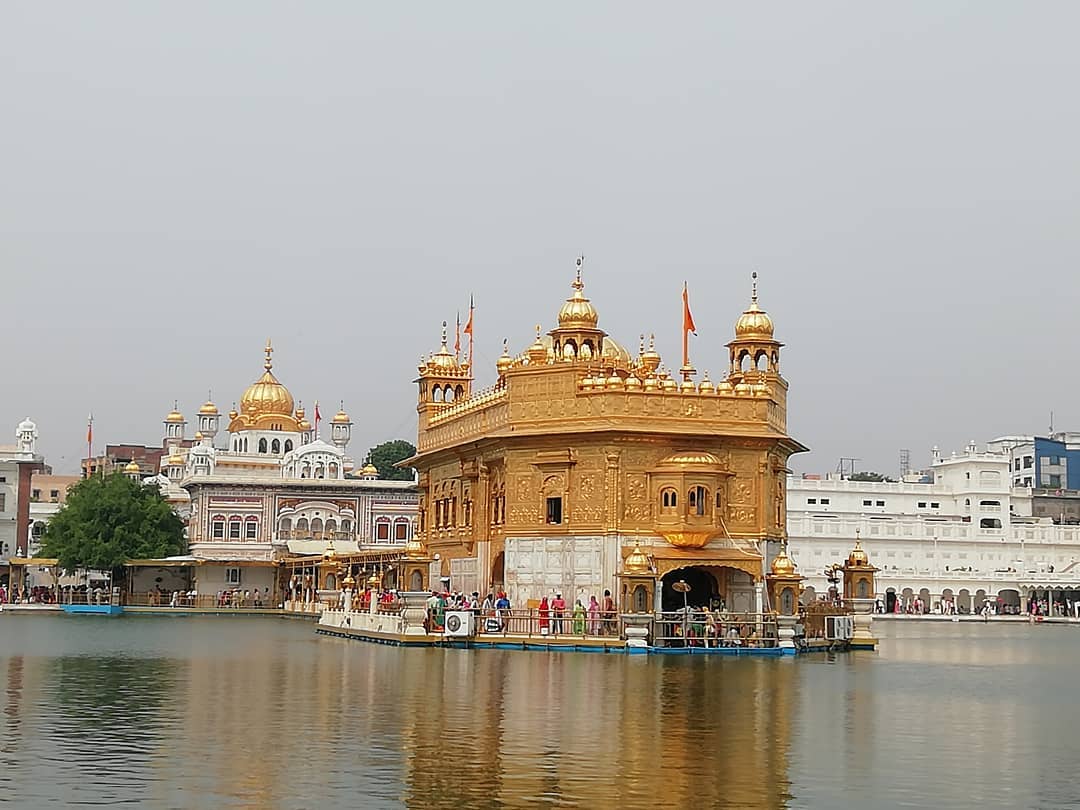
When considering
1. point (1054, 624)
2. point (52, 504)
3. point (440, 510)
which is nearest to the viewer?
point (440, 510)

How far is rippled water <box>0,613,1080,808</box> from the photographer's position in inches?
518

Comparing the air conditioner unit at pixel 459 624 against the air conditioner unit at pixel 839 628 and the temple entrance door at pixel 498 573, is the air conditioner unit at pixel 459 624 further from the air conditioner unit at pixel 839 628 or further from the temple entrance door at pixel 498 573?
the air conditioner unit at pixel 839 628

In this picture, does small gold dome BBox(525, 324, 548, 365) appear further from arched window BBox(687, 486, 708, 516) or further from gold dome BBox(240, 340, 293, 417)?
gold dome BBox(240, 340, 293, 417)

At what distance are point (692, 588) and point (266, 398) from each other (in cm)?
5537

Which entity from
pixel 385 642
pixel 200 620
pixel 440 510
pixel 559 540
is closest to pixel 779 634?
pixel 559 540

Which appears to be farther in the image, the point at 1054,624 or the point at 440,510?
the point at 1054,624

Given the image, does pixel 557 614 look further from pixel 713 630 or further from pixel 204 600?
pixel 204 600

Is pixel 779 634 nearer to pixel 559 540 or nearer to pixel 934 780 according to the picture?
pixel 559 540

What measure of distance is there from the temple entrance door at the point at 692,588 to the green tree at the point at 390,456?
246 ft

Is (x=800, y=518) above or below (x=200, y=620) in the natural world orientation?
above

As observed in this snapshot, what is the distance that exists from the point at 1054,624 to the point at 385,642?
45616 mm

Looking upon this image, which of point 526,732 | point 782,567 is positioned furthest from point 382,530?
point 526,732

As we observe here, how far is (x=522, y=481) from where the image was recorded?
39.7 m

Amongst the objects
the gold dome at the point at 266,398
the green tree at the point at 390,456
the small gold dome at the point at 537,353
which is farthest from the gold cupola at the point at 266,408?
the small gold dome at the point at 537,353
